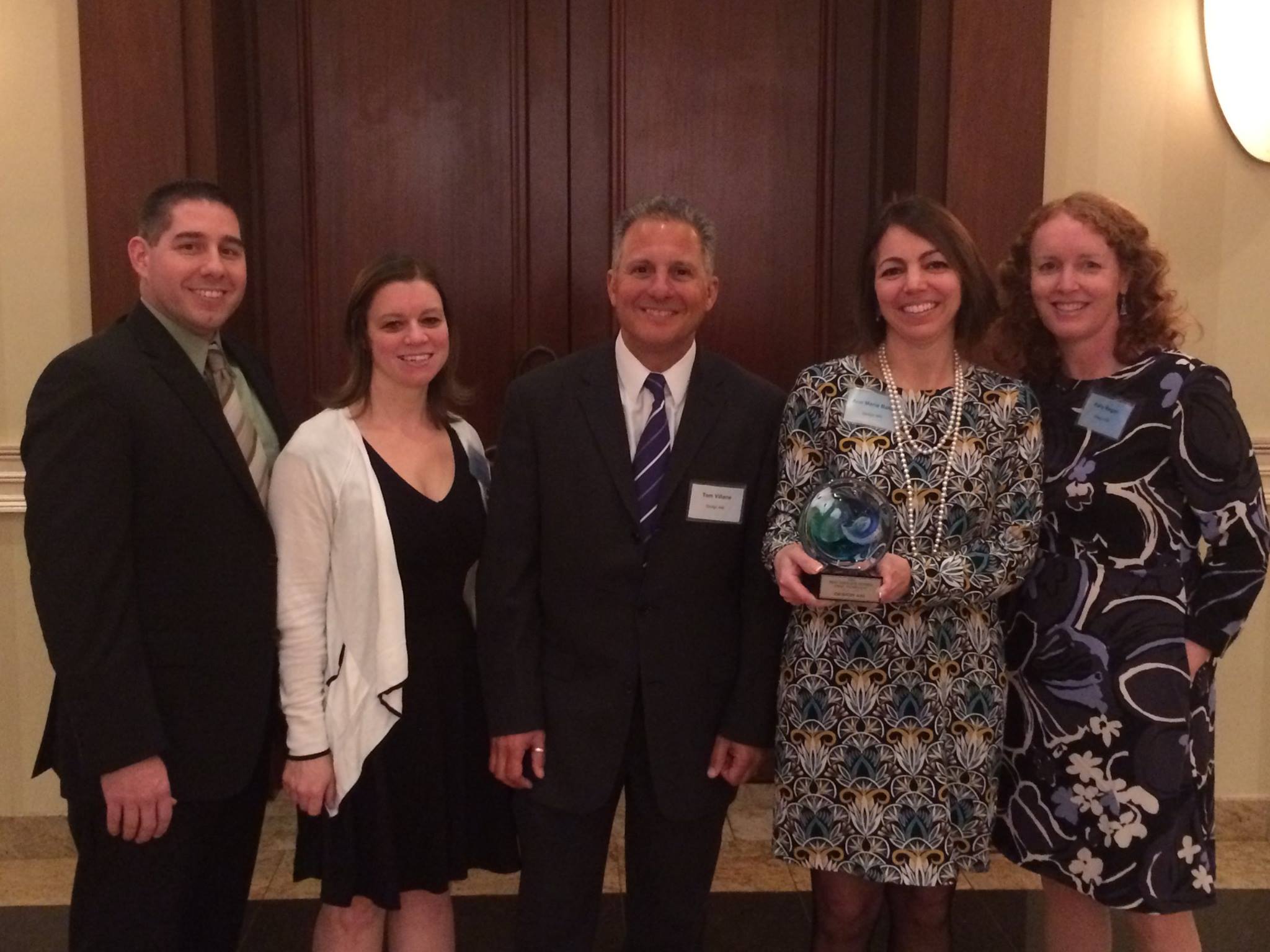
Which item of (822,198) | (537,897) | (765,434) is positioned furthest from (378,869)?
(822,198)

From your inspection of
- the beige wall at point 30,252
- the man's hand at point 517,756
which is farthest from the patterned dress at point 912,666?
the beige wall at point 30,252

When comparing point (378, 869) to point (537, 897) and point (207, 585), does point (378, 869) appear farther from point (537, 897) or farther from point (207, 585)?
point (207, 585)

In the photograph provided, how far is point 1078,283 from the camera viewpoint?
80.4 inches

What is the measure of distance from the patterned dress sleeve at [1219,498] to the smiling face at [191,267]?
1814 millimetres

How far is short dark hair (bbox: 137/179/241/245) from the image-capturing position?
2.01m

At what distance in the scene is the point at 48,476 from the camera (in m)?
1.80

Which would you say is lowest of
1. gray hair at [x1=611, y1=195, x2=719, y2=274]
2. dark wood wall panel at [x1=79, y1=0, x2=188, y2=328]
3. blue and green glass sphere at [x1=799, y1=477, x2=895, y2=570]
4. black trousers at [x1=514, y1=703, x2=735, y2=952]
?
black trousers at [x1=514, y1=703, x2=735, y2=952]

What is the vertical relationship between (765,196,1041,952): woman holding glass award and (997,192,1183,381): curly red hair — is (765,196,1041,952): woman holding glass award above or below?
below

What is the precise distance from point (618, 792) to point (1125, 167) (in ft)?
7.47

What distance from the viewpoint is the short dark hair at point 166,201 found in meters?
2.01

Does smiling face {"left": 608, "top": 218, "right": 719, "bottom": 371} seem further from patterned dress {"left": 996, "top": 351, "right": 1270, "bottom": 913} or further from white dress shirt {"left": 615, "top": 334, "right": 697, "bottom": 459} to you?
patterned dress {"left": 996, "top": 351, "right": 1270, "bottom": 913}

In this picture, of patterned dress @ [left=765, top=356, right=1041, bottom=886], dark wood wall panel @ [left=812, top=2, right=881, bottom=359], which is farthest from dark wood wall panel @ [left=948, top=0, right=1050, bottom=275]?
patterned dress @ [left=765, top=356, right=1041, bottom=886]

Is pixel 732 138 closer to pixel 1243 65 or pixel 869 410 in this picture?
pixel 1243 65

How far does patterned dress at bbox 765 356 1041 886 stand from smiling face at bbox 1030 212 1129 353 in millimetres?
219
